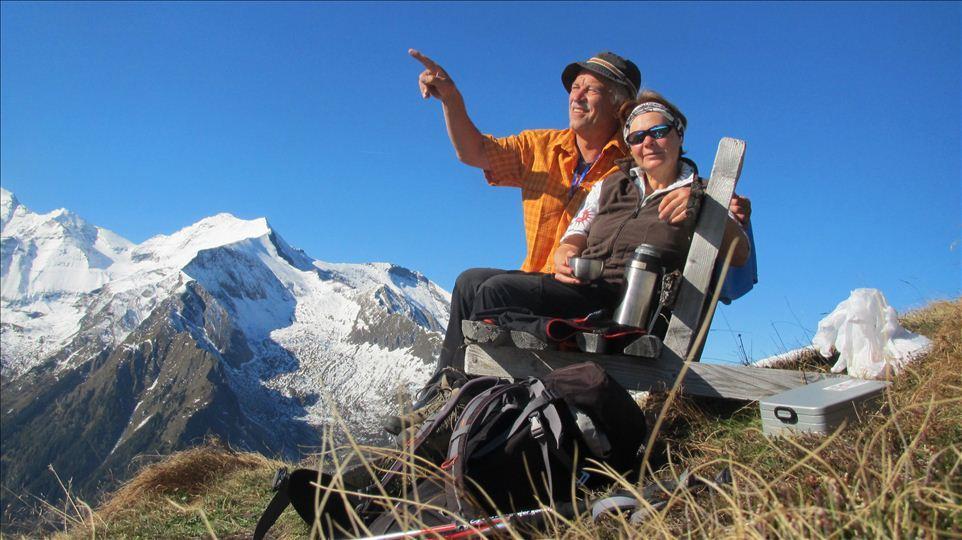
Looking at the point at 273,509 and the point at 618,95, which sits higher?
the point at 618,95

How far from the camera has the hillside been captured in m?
1.70

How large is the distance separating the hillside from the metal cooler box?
10cm

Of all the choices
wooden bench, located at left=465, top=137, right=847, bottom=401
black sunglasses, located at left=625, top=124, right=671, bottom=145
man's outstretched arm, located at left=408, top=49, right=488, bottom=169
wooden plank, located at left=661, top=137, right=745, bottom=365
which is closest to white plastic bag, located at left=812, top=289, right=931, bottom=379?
wooden bench, located at left=465, top=137, right=847, bottom=401

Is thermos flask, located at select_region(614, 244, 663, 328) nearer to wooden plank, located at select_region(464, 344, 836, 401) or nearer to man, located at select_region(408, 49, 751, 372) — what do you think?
wooden plank, located at select_region(464, 344, 836, 401)

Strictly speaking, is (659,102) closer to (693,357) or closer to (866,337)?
(693,357)

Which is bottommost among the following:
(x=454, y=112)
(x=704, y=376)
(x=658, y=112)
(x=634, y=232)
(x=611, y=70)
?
(x=704, y=376)

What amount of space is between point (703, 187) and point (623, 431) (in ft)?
6.52

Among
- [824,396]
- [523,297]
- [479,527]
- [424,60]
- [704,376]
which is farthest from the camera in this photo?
[424,60]

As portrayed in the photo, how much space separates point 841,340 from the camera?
4711mm

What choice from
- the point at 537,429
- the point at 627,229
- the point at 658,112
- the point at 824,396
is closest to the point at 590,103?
the point at 658,112

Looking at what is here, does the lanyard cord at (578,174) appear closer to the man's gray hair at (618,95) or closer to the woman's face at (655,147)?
the man's gray hair at (618,95)

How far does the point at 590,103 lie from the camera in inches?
210

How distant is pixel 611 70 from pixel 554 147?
30.6 inches

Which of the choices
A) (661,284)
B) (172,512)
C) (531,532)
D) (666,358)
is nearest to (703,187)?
(661,284)
